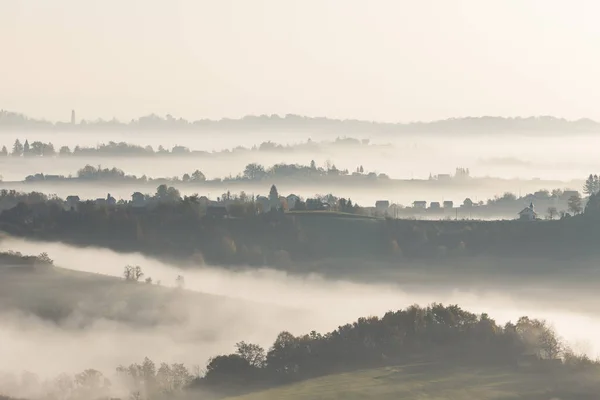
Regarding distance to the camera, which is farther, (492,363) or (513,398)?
(492,363)

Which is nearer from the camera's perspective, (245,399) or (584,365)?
(245,399)

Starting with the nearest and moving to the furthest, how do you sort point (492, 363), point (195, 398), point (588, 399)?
1. point (588, 399)
2. point (195, 398)
3. point (492, 363)

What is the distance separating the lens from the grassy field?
170250mm

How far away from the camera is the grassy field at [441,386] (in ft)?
559

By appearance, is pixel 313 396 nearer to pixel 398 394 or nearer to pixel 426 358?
pixel 398 394

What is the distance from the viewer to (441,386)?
6969 inches

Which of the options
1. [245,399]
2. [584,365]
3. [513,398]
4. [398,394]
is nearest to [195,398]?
[245,399]

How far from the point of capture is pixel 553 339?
196m

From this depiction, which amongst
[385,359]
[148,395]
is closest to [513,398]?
[385,359]

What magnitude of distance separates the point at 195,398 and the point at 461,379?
36.7 meters

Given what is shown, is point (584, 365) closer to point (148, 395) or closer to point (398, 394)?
point (398, 394)

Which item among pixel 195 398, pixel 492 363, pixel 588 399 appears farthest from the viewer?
pixel 492 363

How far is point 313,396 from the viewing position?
6683 inches

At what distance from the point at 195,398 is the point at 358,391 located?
913 inches
